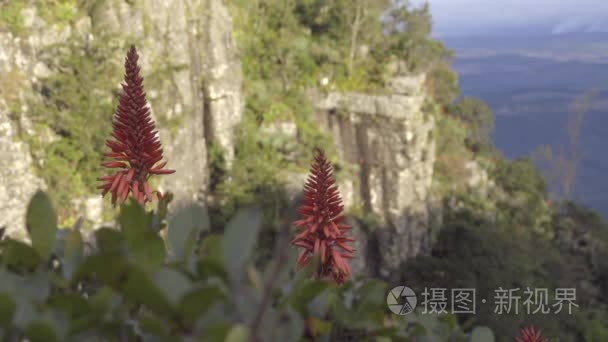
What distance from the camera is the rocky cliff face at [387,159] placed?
21203 millimetres

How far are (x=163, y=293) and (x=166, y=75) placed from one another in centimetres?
1506

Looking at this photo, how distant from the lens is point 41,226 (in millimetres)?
1316

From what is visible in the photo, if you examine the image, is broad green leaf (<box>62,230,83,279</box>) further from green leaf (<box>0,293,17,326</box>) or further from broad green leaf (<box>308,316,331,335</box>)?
broad green leaf (<box>308,316,331,335</box>)

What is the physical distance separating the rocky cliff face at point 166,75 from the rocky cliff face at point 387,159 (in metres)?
4.88

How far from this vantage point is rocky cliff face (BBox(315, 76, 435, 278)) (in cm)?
2120

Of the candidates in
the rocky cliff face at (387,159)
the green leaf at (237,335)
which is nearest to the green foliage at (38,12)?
the rocky cliff face at (387,159)

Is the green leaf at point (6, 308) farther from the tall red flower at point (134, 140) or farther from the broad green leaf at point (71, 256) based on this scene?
the tall red flower at point (134, 140)

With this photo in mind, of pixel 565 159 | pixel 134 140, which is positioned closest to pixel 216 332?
Answer: pixel 134 140

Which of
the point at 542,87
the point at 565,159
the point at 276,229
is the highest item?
the point at 542,87

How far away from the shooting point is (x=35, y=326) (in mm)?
945

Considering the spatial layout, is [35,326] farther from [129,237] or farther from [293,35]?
[293,35]

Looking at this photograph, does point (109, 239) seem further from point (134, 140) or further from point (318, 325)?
point (134, 140)

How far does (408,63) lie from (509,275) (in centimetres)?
1030

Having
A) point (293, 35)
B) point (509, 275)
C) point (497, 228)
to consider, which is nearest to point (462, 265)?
point (509, 275)
